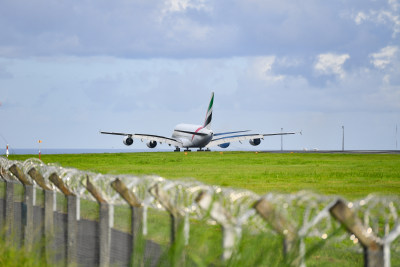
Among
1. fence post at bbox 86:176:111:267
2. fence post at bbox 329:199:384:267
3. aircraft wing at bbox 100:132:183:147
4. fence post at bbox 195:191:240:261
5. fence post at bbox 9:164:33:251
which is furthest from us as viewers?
aircraft wing at bbox 100:132:183:147

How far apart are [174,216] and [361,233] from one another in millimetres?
2745

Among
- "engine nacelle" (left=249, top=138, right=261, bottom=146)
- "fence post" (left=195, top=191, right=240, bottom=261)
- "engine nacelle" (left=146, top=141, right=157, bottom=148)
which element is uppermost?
"engine nacelle" (left=249, top=138, right=261, bottom=146)

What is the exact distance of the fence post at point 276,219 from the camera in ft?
18.9

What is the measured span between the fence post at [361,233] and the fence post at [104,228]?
5303 mm

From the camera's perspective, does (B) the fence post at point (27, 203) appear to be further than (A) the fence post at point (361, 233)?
Yes

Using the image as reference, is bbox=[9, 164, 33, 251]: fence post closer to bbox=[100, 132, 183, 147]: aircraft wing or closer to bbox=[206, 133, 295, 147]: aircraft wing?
bbox=[100, 132, 183, 147]: aircraft wing

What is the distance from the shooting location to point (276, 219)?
233 inches

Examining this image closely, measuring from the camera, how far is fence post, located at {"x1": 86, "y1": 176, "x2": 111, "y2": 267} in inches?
408

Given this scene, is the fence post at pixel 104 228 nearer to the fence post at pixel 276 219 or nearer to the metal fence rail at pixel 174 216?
the metal fence rail at pixel 174 216

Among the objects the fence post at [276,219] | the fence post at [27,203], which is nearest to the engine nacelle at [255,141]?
the fence post at [27,203]

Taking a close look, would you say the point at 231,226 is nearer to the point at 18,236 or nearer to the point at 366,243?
the point at 366,243

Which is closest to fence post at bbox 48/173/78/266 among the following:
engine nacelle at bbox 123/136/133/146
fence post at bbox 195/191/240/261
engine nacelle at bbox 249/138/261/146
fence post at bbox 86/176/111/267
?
fence post at bbox 86/176/111/267

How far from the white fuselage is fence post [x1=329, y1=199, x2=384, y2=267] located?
9398cm

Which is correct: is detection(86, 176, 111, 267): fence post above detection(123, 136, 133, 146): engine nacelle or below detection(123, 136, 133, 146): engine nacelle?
below
